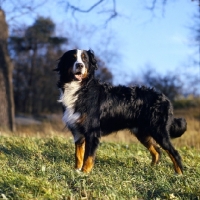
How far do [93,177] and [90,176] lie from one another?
0.04 m

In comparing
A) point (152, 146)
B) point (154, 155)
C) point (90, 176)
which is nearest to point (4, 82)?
point (152, 146)

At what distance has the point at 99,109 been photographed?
6.63 metres

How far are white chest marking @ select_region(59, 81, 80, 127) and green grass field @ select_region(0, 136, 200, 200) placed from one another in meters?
0.74

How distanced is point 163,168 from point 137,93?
1274 millimetres

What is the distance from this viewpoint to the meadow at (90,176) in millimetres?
4594

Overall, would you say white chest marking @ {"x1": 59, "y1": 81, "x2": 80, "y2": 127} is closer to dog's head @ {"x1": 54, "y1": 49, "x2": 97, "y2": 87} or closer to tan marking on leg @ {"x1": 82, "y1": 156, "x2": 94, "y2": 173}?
dog's head @ {"x1": 54, "y1": 49, "x2": 97, "y2": 87}

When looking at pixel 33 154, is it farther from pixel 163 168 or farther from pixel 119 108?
pixel 163 168

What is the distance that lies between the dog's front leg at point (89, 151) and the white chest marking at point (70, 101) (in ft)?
1.19

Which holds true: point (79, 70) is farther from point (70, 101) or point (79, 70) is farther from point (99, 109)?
point (99, 109)

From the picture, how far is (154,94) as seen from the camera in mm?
6922

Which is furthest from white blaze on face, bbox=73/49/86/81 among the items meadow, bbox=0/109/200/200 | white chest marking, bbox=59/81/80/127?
meadow, bbox=0/109/200/200

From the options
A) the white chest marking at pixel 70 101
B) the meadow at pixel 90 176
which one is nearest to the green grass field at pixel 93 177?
the meadow at pixel 90 176

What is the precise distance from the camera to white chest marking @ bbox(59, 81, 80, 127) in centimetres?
652

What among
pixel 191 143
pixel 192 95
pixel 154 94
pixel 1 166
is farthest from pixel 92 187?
pixel 192 95
